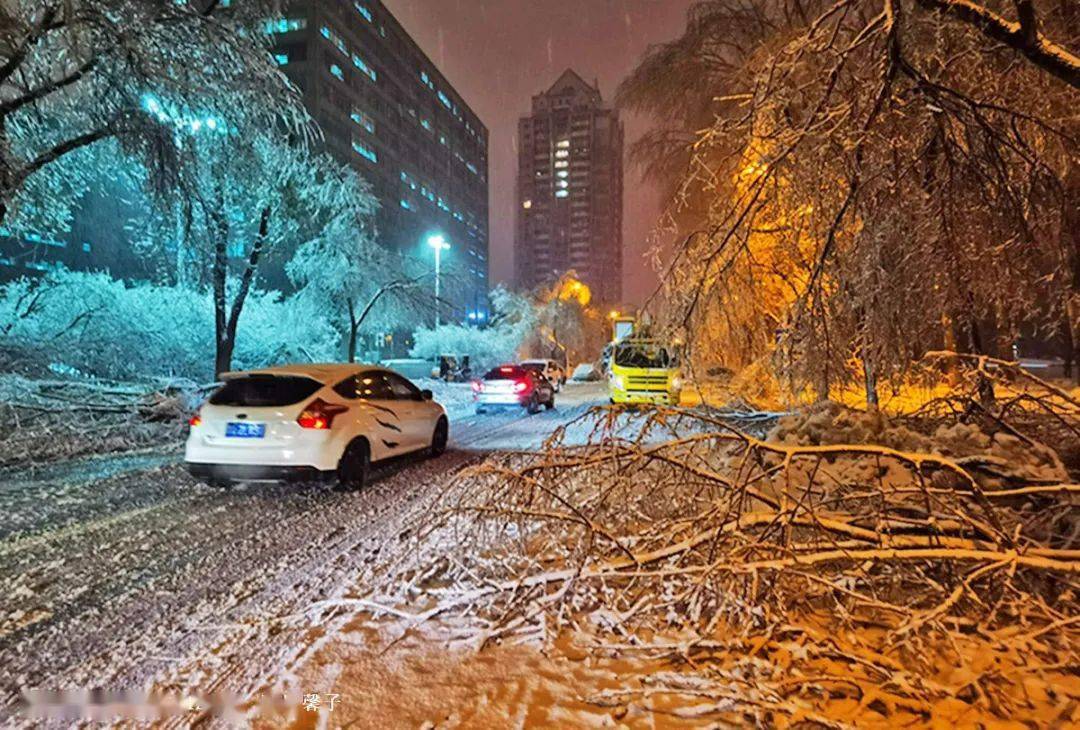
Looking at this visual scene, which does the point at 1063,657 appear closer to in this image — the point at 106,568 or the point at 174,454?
the point at 106,568

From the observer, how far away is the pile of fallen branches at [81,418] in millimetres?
8945

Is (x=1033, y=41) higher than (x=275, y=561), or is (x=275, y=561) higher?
(x=1033, y=41)

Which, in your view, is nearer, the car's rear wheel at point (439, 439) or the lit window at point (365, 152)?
the car's rear wheel at point (439, 439)

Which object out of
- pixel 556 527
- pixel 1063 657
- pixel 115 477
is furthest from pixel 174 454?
pixel 1063 657

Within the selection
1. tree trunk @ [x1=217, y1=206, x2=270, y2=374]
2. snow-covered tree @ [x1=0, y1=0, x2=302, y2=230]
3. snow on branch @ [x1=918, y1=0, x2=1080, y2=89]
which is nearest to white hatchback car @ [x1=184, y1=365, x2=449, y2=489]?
snow-covered tree @ [x1=0, y1=0, x2=302, y2=230]

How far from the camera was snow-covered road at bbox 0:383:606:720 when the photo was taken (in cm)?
308

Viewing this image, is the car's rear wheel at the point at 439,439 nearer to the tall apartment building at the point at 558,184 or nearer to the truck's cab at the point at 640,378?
the truck's cab at the point at 640,378

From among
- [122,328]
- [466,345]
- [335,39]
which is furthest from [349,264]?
[335,39]

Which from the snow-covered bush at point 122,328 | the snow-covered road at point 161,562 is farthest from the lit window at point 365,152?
the snow-covered road at point 161,562

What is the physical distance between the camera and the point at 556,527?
4168 mm

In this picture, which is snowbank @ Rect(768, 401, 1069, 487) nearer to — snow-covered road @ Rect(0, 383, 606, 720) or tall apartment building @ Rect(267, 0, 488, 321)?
snow-covered road @ Rect(0, 383, 606, 720)

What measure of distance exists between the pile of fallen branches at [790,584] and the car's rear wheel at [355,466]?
2861mm

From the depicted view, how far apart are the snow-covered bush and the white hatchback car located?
1046 cm

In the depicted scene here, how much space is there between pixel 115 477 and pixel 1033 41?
1097 cm
